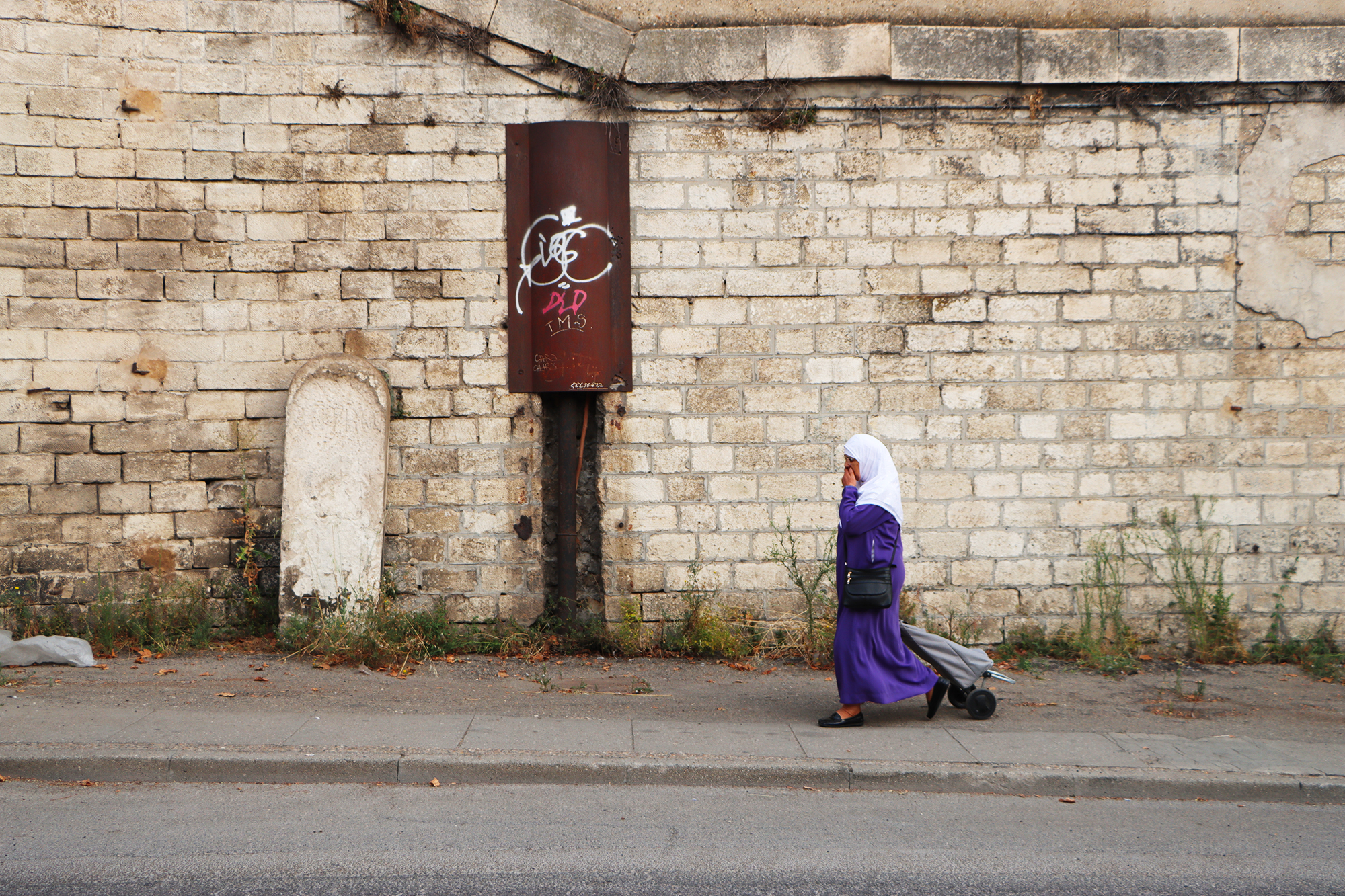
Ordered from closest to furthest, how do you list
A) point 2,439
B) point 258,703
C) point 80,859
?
point 80,859
point 258,703
point 2,439

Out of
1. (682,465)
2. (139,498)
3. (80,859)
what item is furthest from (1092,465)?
(139,498)

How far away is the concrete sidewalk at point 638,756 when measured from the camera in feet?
15.5

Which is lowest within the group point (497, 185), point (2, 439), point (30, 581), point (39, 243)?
point (30, 581)

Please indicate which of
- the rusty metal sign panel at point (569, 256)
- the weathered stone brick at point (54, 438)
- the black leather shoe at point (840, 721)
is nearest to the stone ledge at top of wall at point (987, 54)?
the rusty metal sign panel at point (569, 256)

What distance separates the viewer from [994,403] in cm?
741

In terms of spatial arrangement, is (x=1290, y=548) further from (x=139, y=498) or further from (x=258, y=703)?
(x=139, y=498)

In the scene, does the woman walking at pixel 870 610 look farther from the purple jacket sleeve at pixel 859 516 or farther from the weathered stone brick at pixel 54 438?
the weathered stone brick at pixel 54 438

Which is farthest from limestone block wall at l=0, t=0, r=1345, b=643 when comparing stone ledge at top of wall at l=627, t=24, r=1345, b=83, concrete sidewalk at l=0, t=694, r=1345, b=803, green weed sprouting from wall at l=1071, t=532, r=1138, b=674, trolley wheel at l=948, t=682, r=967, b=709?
concrete sidewalk at l=0, t=694, r=1345, b=803

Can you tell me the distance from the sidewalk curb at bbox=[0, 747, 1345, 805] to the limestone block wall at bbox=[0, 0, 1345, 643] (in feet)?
8.51

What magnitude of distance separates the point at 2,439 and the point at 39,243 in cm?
157

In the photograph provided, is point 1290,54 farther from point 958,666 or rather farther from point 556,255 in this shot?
point 556,255

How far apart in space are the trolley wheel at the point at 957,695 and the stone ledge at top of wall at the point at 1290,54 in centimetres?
547

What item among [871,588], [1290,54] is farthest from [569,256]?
[1290,54]

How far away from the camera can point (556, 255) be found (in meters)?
7.28
